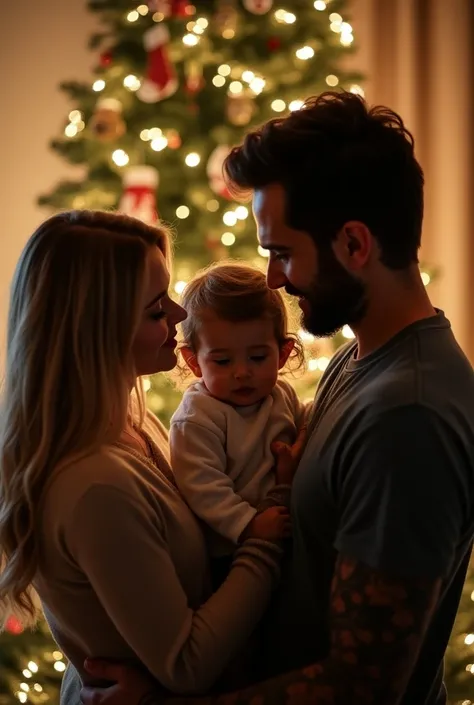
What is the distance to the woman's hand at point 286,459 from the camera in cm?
173

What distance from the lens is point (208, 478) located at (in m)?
1.71

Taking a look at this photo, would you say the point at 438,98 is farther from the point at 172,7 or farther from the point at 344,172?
the point at 344,172

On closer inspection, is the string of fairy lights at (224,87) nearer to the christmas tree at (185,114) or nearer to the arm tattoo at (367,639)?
the christmas tree at (185,114)

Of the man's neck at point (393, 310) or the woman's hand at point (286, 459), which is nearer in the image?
the man's neck at point (393, 310)

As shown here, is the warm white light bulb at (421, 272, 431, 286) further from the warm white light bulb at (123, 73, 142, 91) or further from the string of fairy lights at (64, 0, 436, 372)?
the warm white light bulb at (123, 73, 142, 91)

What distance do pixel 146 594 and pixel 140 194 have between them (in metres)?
1.87

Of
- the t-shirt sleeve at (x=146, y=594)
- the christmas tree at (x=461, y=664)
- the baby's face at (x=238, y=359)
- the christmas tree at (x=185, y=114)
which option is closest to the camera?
the t-shirt sleeve at (x=146, y=594)

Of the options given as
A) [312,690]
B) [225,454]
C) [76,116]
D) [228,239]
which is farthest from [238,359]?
[76,116]

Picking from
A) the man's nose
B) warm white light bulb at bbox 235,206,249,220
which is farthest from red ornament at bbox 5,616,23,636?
the man's nose

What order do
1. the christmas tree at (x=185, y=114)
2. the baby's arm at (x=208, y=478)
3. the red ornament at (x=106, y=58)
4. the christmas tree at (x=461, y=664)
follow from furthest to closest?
the red ornament at (x=106, y=58)
the christmas tree at (x=185, y=114)
the christmas tree at (x=461, y=664)
the baby's arm at (x=208, y=478)

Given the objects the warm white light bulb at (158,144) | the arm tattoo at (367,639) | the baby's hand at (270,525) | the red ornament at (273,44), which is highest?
the red ornament at (273,44)

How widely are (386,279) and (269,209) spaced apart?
23 cm

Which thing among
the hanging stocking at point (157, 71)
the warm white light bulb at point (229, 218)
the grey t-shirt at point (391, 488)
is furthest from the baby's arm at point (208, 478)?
the hanging stocking at point (157, 71)

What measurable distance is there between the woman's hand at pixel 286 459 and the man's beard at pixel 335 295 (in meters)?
0.27
